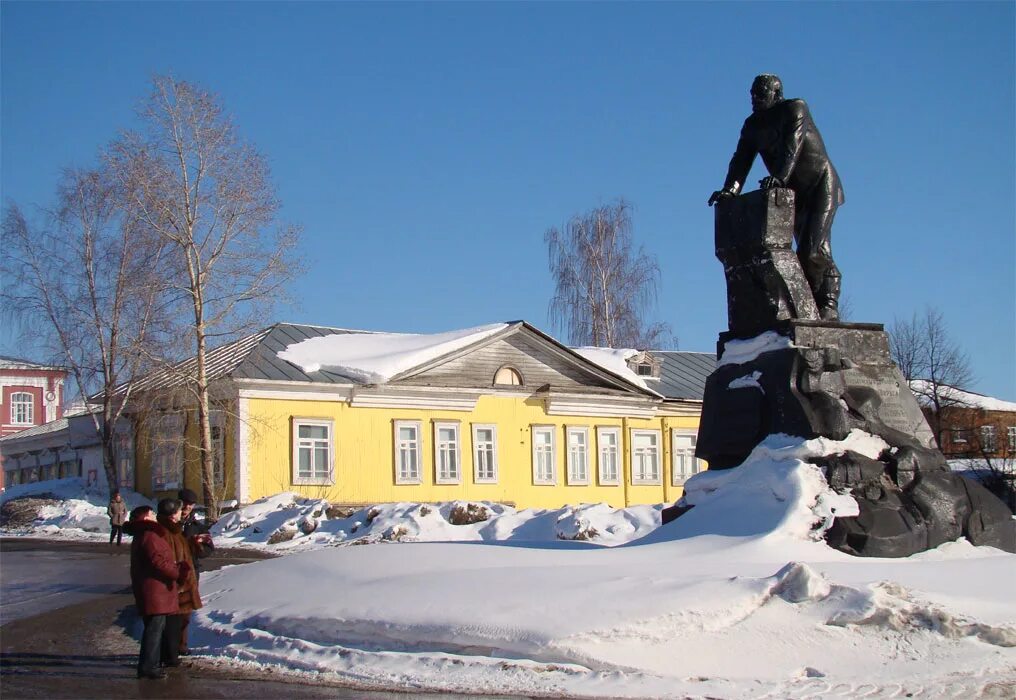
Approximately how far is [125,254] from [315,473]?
728 cm

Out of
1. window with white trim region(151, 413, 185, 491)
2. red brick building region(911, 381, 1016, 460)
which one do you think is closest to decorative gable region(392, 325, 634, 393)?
window with white trim region(151, 413, 185, 491)

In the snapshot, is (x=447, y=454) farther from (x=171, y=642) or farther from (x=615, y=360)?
(x=171, y=642)

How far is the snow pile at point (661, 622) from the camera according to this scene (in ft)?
21.2

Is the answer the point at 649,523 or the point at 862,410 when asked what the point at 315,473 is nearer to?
the point at 649,523

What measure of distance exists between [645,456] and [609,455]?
4.80ft

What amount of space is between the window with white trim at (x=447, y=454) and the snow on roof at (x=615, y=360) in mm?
5229

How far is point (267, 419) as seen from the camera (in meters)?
26.4

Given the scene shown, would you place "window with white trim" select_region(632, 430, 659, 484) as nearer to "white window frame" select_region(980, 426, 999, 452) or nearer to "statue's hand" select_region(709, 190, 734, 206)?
"white window frame" select_region(980, 426, 999, 452)

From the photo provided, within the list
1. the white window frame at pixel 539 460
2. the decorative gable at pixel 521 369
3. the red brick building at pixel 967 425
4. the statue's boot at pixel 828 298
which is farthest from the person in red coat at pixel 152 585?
the red brick building at pixel 967 425

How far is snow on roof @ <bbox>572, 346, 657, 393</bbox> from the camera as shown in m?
33.3

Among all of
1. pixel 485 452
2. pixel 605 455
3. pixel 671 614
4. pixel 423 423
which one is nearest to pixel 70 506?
pixel 423 423

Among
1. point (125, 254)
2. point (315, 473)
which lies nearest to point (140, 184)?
point (125, 254)

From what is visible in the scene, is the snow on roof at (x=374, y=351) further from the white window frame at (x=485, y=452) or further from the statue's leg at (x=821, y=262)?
the statue's leg at (x=821, y=262)

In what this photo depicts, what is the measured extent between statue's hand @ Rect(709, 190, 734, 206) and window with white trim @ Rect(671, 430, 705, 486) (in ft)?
76.3
